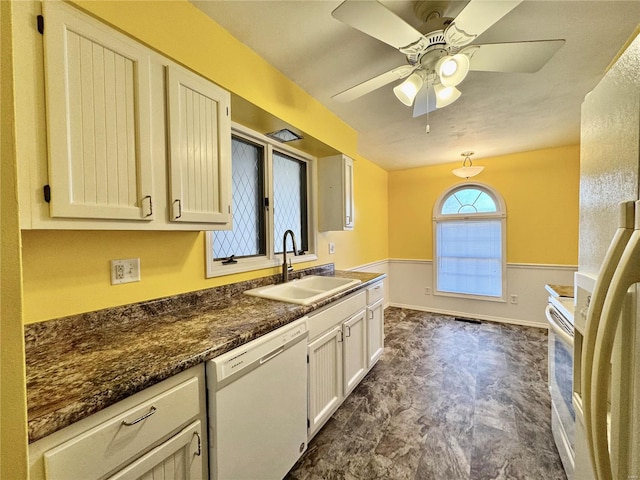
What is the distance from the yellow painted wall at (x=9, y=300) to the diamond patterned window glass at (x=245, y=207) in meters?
1.33

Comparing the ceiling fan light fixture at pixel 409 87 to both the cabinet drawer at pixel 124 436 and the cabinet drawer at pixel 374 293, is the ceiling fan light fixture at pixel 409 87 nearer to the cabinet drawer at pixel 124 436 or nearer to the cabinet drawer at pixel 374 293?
the cabinet drawer at pixel 374 293

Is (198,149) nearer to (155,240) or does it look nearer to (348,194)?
(155,240)

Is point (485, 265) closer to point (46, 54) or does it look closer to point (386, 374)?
point (386, 374)

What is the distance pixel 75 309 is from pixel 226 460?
879mm

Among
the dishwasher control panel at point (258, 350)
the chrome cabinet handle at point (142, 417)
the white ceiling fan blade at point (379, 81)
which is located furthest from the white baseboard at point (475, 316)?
the chrome cabinet handle at point (142, 417)

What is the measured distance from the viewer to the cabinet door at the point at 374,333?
2350 millimetres

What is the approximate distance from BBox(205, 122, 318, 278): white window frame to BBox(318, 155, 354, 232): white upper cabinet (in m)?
0.09

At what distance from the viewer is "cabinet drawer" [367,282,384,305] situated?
2331 millimetres

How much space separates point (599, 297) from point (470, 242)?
393 centimetres

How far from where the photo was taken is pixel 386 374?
8.03 feet

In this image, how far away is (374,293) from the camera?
2.45 meters

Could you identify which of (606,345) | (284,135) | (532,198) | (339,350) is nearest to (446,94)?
(284,135)

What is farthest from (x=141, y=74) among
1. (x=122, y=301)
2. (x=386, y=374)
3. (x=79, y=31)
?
(x=386, y=374)

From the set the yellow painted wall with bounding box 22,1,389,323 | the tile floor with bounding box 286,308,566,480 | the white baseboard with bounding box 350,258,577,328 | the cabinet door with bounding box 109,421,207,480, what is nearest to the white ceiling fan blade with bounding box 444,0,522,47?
the yellow painted wall with bounding box 22,1,389,323
